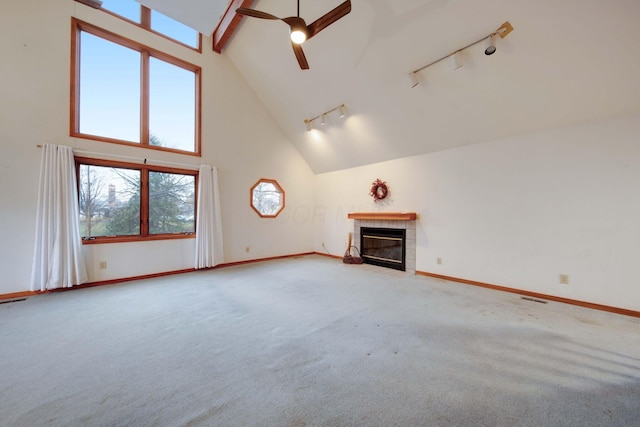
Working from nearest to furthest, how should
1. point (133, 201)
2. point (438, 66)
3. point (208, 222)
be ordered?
point (438, 66), point (133, 201), point (208, 222)

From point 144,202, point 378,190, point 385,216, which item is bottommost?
point 385,216

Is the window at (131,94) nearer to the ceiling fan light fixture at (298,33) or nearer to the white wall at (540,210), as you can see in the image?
the ceiling fan light fixture at (298,33)

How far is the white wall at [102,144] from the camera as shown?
3.13 metres

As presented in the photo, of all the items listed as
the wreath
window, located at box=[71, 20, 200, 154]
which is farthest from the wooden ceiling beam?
the wreath

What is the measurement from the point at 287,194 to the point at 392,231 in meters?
2.77

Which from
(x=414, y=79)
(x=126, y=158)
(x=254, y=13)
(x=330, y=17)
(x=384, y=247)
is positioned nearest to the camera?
(x=330, y=17)

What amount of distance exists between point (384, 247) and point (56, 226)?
5321 millimetres

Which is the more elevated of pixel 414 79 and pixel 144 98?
pixel 144 98

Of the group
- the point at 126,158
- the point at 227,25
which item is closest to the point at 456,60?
the point at 227,25

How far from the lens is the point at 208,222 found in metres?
4.62

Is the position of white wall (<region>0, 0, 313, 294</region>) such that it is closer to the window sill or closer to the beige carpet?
the window sill

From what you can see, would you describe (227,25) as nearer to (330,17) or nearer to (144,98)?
(144,98)

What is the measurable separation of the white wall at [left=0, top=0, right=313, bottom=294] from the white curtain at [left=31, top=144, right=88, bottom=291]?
0.17 m

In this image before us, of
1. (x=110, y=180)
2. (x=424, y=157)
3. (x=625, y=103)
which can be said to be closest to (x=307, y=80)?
(x=424, y=157)
